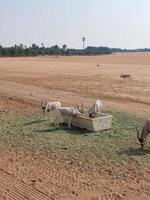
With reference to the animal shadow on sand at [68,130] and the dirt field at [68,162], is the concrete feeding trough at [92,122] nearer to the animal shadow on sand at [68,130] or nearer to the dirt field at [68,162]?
the animal shadow on sand at [68,130]

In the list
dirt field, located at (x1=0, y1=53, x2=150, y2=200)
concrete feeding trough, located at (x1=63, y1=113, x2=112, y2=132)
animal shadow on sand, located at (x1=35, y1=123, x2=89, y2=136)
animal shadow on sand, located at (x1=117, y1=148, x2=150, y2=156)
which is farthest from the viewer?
animal shadow on sand, located at (x1=35, y1=123, x2=89, y2=136)

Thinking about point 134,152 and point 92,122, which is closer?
point 134,152

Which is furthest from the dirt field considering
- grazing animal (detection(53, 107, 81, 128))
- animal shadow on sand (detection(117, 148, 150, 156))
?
grazing animal (detection(53, 107, 81, 128))

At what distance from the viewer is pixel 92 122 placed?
19062 millimetres

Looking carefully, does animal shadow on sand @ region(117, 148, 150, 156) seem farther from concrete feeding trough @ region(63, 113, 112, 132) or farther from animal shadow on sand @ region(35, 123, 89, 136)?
concrete feeding trough @ region(63, 113, 112, 132)

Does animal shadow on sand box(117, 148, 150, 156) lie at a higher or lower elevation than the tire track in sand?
lower

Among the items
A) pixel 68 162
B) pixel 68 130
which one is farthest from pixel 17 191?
pixel 68 130

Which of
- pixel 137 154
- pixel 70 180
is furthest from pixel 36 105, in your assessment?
pixel 70 180

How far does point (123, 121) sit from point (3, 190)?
10425 mm

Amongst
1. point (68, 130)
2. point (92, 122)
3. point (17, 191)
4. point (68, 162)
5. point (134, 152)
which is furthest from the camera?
point (68, 130)

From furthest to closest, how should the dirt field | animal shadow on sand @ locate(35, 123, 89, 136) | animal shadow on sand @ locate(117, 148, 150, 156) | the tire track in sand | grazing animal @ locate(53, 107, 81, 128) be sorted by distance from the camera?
grazing animal @ locate(53, 107, 81, 128), animal shadow on sand @ locate(35, 123, 89, 136), animal shadow on sand @ locate(117, 148, 150, 156), the dirt field, the tire track in sand

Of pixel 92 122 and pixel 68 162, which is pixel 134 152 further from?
pixel 92 122

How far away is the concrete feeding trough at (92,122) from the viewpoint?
754 inches

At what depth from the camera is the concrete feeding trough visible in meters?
19.1
